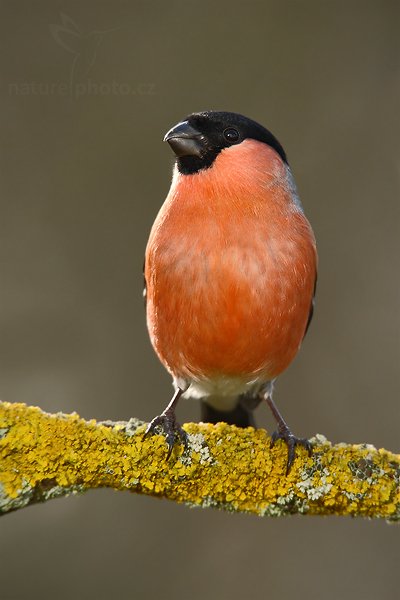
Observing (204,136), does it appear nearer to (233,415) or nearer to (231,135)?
(231,135)

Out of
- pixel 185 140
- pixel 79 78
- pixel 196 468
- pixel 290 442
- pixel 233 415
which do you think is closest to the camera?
pixel 196 468

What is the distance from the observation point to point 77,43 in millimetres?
6199

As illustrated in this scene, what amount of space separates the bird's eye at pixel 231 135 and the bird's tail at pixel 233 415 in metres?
1.35

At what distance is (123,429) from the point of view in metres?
2.72

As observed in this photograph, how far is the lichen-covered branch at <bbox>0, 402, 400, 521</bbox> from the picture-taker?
2527 mm

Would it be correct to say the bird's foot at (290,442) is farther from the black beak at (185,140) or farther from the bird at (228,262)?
the black beak at (185,140)

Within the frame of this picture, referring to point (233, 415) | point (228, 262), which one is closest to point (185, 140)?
point (228, 262)

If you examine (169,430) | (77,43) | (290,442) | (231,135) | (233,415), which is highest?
(77,43)

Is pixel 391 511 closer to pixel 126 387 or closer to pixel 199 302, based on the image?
pixel 199 302

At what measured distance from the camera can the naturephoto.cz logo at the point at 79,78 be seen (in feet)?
19.9

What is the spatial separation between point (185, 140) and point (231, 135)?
22cm

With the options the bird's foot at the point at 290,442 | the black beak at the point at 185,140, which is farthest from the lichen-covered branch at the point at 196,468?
A: the black beak at the point at 185,140

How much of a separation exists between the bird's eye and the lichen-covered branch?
1.25m

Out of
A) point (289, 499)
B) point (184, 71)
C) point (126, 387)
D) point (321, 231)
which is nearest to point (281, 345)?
point (289, 499)
